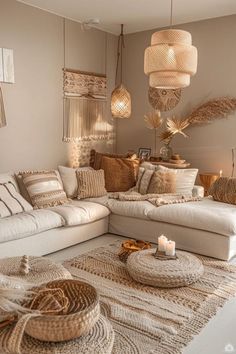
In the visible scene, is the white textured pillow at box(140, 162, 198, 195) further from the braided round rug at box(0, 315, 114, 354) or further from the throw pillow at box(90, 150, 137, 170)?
the braided round rug at box(0, 315, 114, 354)

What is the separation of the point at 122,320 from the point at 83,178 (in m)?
2.26

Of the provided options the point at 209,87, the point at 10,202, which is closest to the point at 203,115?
the point at 209,87

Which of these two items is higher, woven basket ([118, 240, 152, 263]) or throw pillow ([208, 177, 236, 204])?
throw pillow ([208, 177, 236, 204])

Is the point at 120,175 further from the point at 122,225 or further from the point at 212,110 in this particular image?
the point at 212,110

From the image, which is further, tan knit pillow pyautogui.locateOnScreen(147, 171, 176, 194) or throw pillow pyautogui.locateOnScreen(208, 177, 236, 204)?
tan knit pillow pyautogui.locateOnScreen(147, 171, 176, 194)

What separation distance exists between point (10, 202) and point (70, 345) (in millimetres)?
2083

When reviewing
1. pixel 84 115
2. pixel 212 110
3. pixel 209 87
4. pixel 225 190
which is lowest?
pixel 225 190

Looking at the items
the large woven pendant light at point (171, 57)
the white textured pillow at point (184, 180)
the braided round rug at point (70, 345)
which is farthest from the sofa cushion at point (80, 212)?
the braided round rug at point (70, 345)

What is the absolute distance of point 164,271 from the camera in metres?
2.75

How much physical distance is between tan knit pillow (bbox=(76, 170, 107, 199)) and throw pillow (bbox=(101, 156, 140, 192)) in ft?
0.60

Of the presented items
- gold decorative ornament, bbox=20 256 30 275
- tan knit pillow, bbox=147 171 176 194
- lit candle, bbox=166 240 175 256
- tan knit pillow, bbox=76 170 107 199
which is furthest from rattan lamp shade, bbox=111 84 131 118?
gold decorative ornament, bbox=20 256 30 275

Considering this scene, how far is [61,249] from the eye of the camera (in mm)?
3678

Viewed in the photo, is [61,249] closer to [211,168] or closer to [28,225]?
[28,225]

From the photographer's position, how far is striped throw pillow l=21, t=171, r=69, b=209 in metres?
3.85
